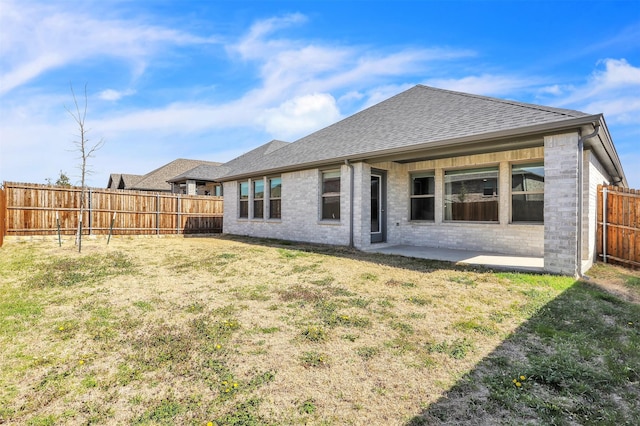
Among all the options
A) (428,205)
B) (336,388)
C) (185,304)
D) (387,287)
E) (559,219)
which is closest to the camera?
(336,388)

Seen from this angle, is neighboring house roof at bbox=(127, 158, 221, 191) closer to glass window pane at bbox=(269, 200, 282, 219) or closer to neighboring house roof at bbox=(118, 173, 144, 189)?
neighboring house roof at bbox=(118, 173, 144, 189)

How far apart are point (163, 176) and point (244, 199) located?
1819 cm

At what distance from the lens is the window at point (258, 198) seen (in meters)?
14.3

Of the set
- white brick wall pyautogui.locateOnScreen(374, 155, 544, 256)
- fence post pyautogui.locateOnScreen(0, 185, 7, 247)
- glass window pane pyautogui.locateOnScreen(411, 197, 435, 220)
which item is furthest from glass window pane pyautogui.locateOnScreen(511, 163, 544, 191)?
fence post pyautogui.locateOnScreen(0, 185, 7, 247)

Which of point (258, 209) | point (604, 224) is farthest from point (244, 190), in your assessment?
point (604, 224)

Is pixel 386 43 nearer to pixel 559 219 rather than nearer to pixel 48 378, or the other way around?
pixel 559 219

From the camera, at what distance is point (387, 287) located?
570cm

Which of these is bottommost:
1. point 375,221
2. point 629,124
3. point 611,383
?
point 611,383

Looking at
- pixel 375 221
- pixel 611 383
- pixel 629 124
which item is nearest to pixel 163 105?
pixel 375 221

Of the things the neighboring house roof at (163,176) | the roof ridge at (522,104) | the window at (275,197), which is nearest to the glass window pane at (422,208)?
the roof ridge at (522,104)

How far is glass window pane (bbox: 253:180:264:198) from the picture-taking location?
562 inches

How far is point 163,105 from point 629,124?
24330 mm

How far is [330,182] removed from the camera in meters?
11.1

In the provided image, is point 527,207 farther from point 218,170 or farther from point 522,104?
point 218,170
